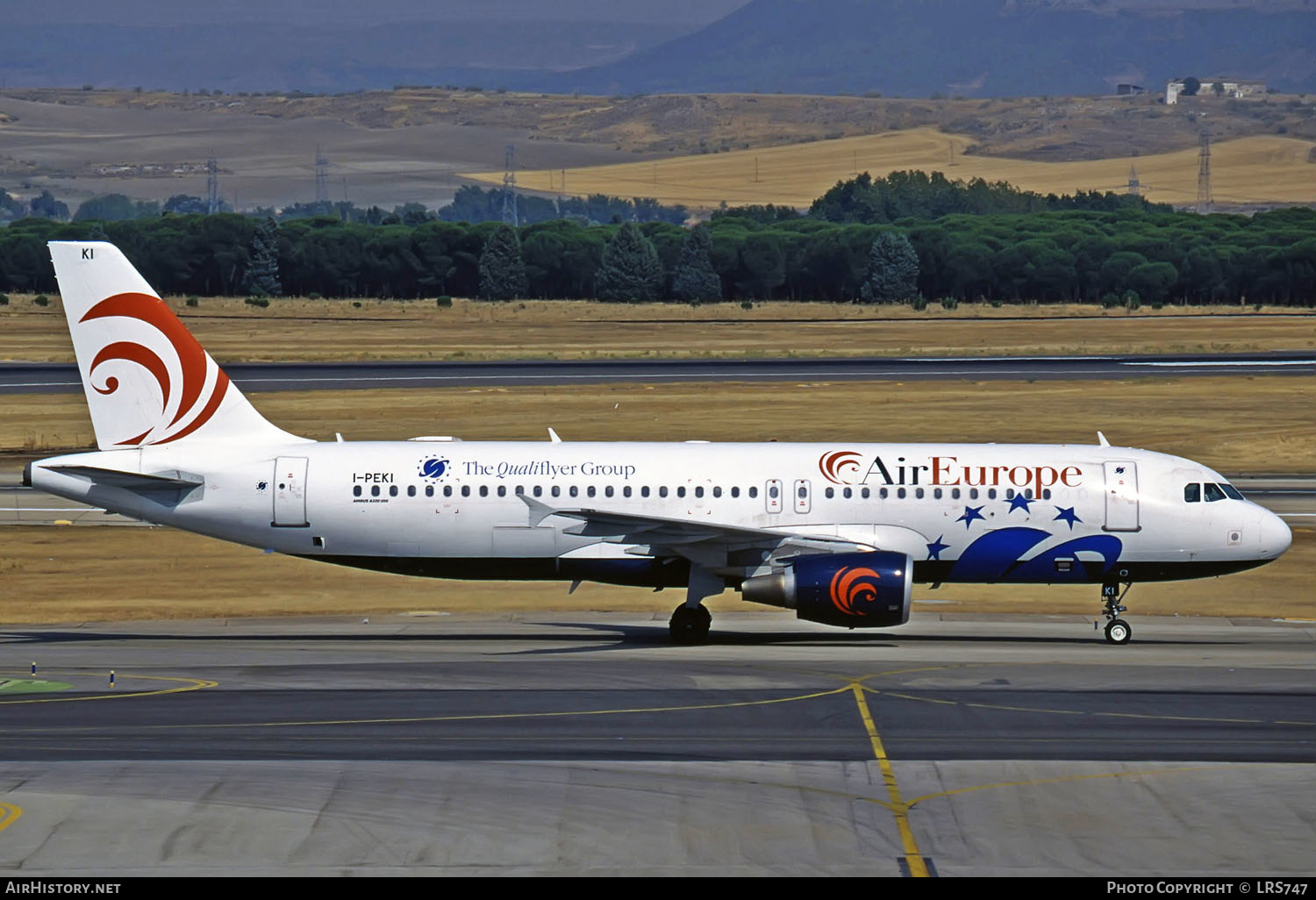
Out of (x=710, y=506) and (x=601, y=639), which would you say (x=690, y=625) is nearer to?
(x=601, y=639)

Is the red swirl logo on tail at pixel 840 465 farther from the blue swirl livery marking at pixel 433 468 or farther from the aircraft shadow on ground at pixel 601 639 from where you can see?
the blue swirl livery marking at pixel 433 468

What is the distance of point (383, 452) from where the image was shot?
3841 cm

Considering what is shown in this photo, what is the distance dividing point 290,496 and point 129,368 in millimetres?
4789

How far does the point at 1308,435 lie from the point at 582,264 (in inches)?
3930

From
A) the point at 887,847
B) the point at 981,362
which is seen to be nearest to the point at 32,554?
the point at 887,847

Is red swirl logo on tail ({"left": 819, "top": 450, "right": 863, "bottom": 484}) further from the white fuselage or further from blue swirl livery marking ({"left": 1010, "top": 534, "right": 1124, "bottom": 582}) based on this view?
blue swirl livery marking ({"left": 1010, "top": 534, "right": 1124, "bottom": 582})

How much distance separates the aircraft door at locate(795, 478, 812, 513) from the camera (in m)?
37.6

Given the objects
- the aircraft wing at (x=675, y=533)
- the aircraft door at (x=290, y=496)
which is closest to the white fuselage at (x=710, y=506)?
the aircraft door at (x=290, y=496)

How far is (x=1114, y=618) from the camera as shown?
37.6 metres

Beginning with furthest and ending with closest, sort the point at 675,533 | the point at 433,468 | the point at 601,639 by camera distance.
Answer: the point at 601,639 < the point at 433,468 < the point at 675,533

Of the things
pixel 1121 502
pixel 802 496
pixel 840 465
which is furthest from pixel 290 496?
pixel 1121 502

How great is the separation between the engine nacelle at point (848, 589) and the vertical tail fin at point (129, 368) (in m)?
12.6

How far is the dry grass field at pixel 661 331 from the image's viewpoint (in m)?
108

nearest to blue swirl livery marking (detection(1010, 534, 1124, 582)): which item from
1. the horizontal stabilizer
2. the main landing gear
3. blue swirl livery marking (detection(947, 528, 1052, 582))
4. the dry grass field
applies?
blue swirl livery marking (detection(947, 528, 1052, 582))
